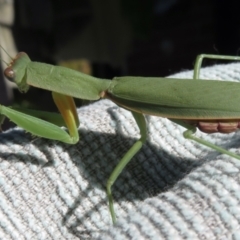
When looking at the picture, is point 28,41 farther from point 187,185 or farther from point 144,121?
point 187,185

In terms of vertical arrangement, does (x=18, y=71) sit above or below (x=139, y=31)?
above

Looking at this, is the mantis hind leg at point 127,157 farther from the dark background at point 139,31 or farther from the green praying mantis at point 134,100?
the dark background at point 139,31

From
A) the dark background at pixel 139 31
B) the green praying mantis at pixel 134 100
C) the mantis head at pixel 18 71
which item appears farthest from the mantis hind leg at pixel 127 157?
the dark background at pixel 139 31

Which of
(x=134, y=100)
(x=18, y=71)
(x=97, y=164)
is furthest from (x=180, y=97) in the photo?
(x=18, y=71)

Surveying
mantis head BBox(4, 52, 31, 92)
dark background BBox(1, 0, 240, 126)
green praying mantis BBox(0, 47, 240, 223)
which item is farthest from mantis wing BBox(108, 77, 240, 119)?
dark background BBox(1, 0, 240, 126)

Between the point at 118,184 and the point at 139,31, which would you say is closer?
the point at 118,184

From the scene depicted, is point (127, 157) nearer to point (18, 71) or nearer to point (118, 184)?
point (118, 184)
